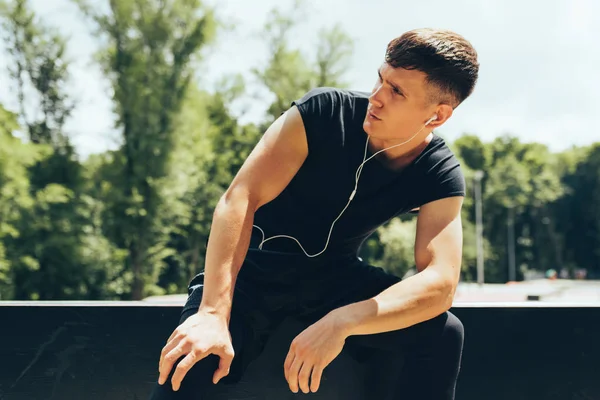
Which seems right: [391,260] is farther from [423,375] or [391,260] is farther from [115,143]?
[423,375]

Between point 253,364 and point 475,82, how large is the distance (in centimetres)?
97

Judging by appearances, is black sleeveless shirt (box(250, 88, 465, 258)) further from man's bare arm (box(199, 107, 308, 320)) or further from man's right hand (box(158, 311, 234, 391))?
man's right hand (box(158, 311, 234, 391))

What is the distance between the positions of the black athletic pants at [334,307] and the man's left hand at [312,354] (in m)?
0.15

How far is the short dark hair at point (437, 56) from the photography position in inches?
55.0

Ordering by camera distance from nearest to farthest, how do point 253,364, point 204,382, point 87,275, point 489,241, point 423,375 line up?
point 204,382 < point 423,375 < point 253,364 < point 87,275 < point 489,241

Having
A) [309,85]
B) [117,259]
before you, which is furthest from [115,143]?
[309,85]

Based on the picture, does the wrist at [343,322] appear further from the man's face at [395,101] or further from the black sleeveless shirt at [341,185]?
the man's face at [395,101]

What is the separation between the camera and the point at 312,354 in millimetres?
1258

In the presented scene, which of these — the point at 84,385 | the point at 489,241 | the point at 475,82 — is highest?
the point at 475,82

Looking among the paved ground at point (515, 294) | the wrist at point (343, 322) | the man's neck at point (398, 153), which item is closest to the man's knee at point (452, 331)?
the wrist at point (343, 322)

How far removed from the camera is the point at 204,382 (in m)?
1.24

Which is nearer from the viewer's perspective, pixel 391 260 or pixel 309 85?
pixel 309 85

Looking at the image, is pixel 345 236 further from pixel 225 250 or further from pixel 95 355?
pixel 95 355

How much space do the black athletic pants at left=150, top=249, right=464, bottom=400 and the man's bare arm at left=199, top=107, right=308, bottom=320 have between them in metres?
0.09
